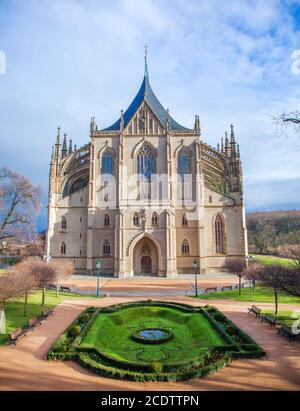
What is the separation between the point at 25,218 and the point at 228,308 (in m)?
19.8

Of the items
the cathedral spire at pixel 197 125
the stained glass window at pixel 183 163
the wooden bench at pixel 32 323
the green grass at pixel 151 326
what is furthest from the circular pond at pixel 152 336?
the cathedral spire at pixel 197 125

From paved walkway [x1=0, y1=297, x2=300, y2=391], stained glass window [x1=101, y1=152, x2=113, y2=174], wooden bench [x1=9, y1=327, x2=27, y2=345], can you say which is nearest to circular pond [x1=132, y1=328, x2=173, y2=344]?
paved walkway [x1=0, y1=297, x2=300, y2=391]

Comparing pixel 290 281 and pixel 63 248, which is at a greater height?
pixel 63 248

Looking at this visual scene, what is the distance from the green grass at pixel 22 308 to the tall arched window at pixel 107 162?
2224 centimetres

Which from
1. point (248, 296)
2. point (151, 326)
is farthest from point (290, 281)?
point (248, 296)

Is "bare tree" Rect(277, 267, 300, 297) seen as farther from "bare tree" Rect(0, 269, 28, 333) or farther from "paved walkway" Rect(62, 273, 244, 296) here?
"bare tree" Rect(0, 269, 28, 333)

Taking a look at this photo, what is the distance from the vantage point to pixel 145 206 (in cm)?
4375

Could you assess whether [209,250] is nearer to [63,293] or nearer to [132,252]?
[132,252]

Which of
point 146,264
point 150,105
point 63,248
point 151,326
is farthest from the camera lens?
point 150,105

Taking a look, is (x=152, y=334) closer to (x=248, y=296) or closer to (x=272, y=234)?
(x=248, y=296)

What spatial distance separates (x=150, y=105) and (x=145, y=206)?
1728cm

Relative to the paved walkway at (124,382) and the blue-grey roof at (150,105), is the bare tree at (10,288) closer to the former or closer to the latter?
the paved walkway at (124,382)

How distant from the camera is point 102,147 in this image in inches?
1844
